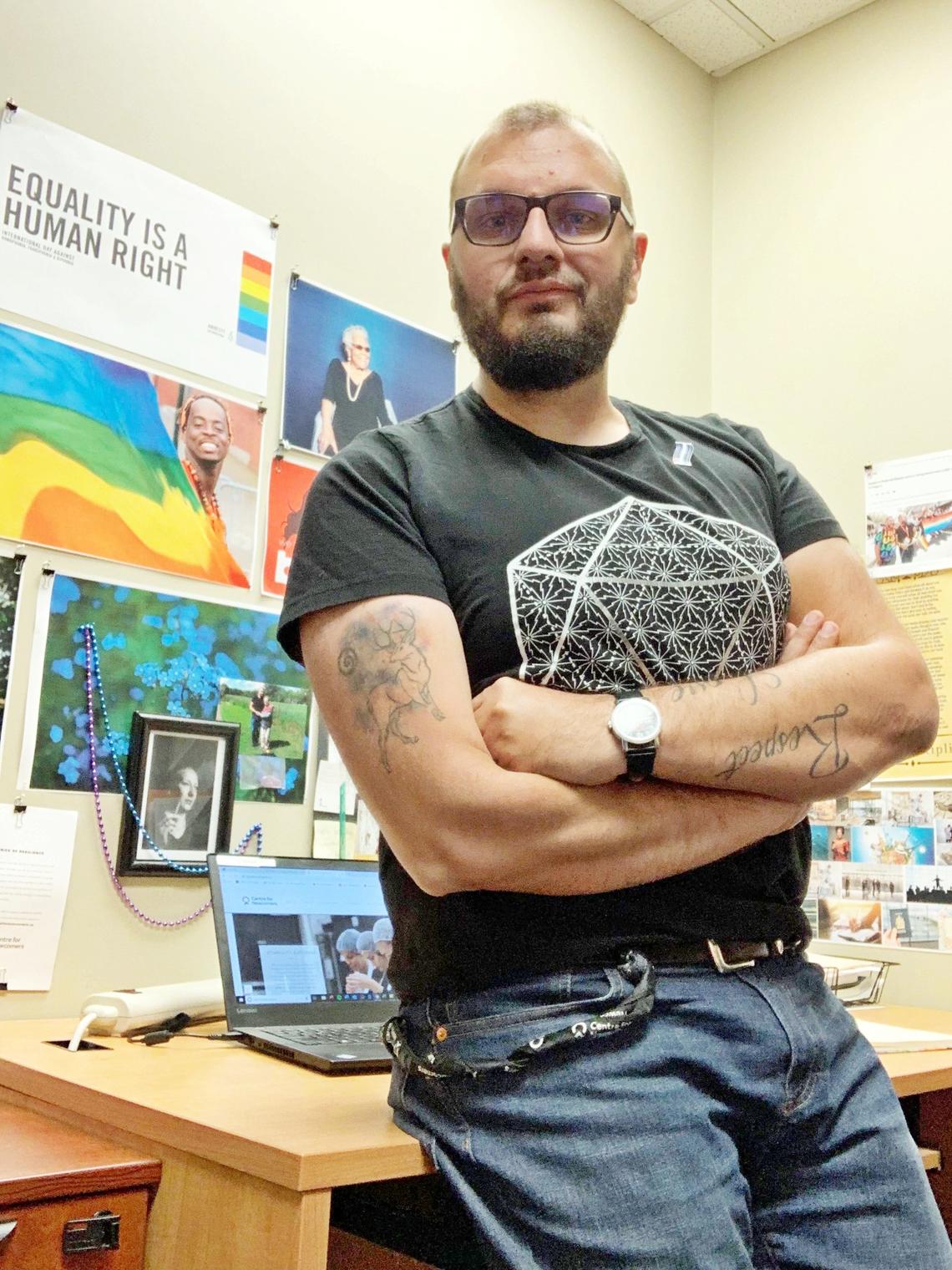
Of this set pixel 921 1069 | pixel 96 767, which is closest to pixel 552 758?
pixel 921 1069

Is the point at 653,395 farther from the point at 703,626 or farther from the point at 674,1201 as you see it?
the point at 674,1201

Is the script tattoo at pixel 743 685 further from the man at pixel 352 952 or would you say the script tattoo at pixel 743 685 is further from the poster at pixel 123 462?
the poster at pixel 123 462

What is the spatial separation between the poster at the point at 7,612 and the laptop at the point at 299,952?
0.36m

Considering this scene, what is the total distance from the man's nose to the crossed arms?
1.26 ft

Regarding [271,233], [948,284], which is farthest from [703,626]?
[948,284]

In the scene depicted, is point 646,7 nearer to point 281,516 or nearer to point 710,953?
point 281,516

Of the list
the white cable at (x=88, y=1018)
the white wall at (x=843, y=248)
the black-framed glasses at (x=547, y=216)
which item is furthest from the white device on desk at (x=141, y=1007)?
the white wall at (x=843, y=248)

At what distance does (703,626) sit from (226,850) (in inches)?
39.0

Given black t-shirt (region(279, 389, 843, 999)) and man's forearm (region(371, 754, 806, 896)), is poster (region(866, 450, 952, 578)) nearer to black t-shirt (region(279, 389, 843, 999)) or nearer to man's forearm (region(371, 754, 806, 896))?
black t-shirt (region(279, 389, 843, 999))

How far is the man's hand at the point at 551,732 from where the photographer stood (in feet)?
2.96

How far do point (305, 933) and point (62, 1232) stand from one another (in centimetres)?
60

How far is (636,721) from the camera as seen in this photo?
2.98 feet

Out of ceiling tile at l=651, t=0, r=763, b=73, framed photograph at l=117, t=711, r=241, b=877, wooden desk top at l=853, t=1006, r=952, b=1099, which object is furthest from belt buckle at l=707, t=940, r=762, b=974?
ceiling tile at l=651, t=0, r=763, b=73

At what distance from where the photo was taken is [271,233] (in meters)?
1.96
